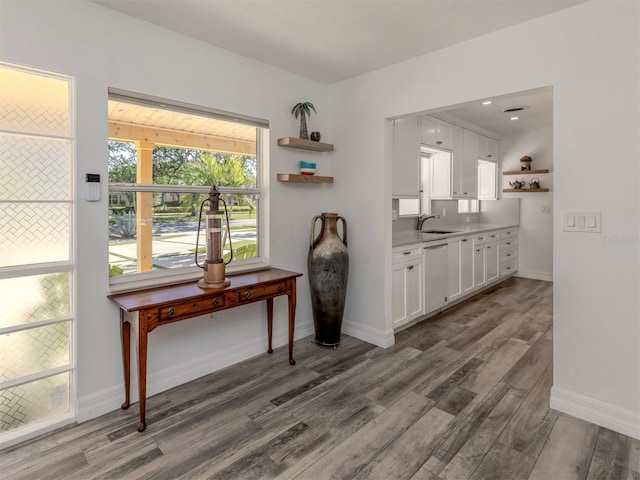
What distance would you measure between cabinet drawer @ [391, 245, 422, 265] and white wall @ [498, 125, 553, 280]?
11.1 feet

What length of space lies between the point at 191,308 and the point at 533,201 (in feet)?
19.1

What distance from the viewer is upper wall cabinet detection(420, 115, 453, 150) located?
13.6ft

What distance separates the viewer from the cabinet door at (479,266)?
477cm

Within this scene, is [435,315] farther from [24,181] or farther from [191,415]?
[24,181]

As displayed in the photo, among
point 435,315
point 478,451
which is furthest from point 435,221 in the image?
point 478,451

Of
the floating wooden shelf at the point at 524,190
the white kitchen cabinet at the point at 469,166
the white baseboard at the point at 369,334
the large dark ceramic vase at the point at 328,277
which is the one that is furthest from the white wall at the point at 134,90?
the floating wooden shelf at the point at 524,190

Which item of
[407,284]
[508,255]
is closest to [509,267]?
[508,255]

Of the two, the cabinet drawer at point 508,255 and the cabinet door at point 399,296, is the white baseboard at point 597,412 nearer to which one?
the cabinet door at point 399,296

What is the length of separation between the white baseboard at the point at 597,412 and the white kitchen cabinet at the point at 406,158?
212 cm

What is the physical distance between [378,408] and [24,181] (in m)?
2.44

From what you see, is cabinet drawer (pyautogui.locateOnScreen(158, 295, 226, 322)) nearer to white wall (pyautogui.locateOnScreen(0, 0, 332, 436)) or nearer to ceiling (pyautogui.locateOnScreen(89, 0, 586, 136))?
white wall (pyautogui.locateOnScreen(0, 0, 332, 436))

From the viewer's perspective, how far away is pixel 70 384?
2162 mm

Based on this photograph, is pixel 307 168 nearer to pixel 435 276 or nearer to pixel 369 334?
pixel 369 334

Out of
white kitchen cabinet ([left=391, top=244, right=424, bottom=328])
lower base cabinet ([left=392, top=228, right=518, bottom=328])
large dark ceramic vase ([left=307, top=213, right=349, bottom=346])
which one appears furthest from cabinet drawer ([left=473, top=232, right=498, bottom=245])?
large dark ceramic vase ([left=307, top=213, right=349, bottom=346])
